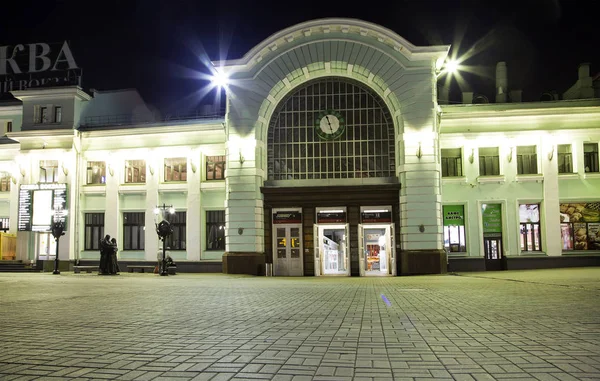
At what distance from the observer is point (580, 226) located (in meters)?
31.2

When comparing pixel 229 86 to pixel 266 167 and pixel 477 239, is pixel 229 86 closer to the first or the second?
pixel 266 167

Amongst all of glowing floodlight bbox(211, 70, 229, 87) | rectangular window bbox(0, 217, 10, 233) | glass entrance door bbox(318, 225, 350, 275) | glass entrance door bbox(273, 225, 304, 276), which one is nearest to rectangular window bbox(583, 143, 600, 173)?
glass entrance door bbox(318, 225, 350, 275)

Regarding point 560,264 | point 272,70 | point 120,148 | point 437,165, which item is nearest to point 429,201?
point 437,165

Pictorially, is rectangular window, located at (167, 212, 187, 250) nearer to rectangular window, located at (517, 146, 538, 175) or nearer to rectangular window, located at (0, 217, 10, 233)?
rectangular window, located at (0, 217, 10, 233)

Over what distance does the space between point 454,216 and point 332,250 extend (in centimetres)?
750

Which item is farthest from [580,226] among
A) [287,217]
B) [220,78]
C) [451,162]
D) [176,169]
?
[176,169]

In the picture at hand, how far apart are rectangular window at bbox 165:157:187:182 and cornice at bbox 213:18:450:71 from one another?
6924 mm

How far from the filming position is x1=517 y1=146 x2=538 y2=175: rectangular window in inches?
1253

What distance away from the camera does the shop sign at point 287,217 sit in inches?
1238

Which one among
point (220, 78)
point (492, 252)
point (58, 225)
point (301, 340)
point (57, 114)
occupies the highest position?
point (220, 78)

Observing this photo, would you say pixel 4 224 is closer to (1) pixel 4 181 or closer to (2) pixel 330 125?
(1) pixel 4 181

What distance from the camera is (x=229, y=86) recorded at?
3191 centimetres

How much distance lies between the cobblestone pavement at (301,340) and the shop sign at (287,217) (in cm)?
1917

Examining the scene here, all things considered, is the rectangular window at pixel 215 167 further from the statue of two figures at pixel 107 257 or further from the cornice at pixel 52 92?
the cornice at pixel 52 92
